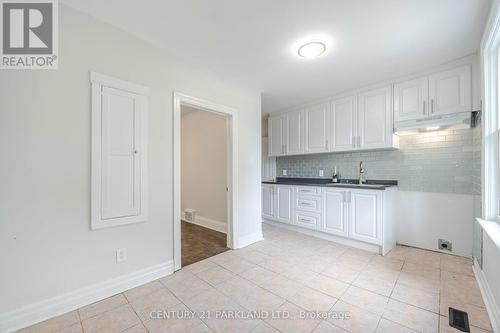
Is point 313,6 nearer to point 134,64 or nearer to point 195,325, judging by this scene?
point 134,64

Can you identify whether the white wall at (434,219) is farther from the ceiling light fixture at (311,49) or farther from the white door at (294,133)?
the ceiling light fixture at (311,49)

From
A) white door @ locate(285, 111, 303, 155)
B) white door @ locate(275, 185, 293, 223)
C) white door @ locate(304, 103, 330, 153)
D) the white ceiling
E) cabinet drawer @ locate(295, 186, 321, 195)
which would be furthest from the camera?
white door @ locate(285, 111, 303, 155)

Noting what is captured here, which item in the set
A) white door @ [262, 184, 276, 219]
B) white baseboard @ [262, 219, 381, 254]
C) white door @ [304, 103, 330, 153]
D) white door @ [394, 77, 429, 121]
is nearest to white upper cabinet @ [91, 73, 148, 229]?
white door @ [262, 184, 276, 219]

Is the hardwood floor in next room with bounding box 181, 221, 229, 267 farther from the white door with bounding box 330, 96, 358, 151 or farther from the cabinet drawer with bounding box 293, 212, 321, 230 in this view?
the white door with bounding box 330, 96, 358, 151

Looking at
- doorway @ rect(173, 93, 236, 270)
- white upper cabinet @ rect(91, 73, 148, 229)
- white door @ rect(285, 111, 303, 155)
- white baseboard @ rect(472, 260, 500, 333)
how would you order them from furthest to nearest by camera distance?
white door @ rect(285, 111, 303, 155), doorway @ rect(173, 93, 236, 270), white upper cabinet @ rect(91, 73, 148, 229), white baseboard @ rect(472, 260, 500, 333)

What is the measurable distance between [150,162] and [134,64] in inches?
37.9

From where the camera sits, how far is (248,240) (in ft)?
10.4

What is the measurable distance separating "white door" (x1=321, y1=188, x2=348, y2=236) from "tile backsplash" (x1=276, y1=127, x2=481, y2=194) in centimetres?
71

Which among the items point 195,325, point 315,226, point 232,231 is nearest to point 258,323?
point 195,325

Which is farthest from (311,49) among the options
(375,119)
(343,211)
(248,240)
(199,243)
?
(199,243)

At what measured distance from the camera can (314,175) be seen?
166 inches

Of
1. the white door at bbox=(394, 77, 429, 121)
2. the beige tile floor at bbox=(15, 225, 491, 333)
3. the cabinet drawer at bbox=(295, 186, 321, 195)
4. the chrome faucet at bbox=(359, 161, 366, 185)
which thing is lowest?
the beige tile floor at bbox=(15, 225, 491, 333)

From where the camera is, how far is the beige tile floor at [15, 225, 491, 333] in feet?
4.96

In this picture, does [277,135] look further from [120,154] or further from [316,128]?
[120,154]
